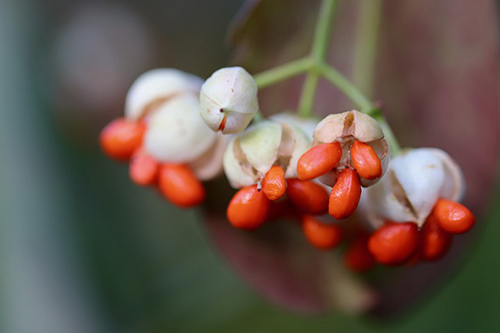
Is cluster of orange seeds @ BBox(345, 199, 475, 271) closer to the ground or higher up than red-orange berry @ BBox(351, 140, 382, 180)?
closer to the ground

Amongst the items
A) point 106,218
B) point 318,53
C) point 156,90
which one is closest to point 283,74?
Result: point 318,53

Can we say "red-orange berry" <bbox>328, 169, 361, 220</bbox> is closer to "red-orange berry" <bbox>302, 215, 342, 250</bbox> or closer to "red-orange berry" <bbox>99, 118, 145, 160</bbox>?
"red-orange berry" <bbox>302, 215, 342, 250</bbox>

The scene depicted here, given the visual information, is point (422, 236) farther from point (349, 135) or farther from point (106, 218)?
point (106, 218)

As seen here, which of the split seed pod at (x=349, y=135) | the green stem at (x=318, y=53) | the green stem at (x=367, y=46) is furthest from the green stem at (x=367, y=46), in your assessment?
the split seed pod at (x=349, y=135)

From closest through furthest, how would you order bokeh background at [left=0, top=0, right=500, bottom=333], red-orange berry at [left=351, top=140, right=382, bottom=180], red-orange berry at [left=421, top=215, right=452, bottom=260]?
red-orange berry at [left=351, top=140, right=382, bottom=180]
red-orange berry at [left=421, top=215, right=452, bottom=260]
bokeh background at [left=0, top=0, right=500, bottom=333]

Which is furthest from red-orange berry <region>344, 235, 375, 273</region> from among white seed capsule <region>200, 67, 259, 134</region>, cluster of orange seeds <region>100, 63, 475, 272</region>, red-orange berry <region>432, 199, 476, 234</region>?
white seed capsule <region>200, 67, 259, 134</region>

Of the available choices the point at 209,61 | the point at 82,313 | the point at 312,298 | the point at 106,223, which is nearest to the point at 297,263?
the point at 312,298
